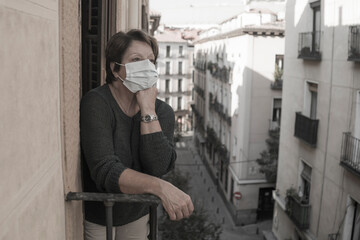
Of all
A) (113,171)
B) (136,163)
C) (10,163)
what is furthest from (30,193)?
(136,163)

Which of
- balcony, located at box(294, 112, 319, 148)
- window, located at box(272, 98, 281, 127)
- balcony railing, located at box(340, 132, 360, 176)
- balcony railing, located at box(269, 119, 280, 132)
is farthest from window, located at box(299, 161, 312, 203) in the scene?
window, located at box(272, 98, 281, 127)

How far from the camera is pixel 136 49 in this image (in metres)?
2.44

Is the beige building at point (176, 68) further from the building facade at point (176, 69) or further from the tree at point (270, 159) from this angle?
the tree at point (270, 159)

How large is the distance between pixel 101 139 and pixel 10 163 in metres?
0.91

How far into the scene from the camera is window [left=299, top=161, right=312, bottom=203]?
13.7 meters

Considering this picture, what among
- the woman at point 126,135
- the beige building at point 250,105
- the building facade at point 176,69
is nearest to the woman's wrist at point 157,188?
the woman at point 126,135

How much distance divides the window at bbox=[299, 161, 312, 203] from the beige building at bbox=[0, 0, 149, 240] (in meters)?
12.4

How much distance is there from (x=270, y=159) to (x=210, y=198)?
24.4ft

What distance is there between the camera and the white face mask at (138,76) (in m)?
2.43

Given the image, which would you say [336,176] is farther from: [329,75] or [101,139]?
[101,139]

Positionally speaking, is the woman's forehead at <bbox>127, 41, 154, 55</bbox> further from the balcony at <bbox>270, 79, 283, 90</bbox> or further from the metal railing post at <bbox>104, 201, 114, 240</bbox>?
the balcony at <bbox>270, 79, 283, 90</bbox>

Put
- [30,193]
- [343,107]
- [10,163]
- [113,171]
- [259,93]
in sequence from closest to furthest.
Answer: [10,163] → [30,193] → [113,171] → [343,107] → [259,93]

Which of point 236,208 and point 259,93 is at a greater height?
point 259,93

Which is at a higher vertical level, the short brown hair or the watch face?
the short brown hair
